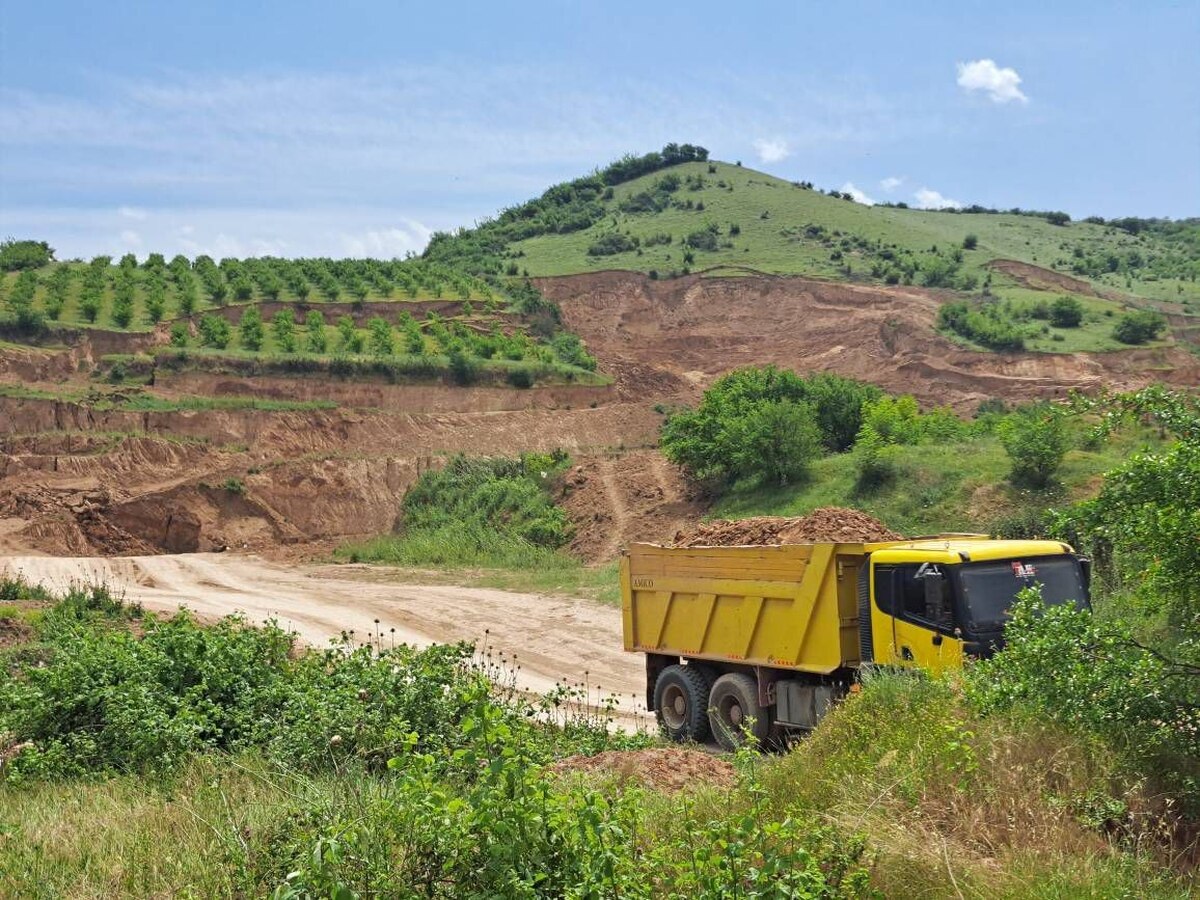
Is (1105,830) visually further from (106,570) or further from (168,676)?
(106,570)

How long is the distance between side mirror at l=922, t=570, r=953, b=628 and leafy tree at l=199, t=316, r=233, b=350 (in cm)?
4880

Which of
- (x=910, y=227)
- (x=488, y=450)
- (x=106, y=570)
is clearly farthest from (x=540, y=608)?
(x=910, y=227)

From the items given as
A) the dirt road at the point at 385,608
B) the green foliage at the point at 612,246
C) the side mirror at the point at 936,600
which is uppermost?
the green foliage at the point at 612,246

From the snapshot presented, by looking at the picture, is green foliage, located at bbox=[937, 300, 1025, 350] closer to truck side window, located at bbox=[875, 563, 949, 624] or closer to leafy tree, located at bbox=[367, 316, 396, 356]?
leafy tree, located at bbox=[367, 316, 396, 356]

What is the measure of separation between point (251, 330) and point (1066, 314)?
4400 centimetres

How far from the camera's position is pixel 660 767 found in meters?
9.95

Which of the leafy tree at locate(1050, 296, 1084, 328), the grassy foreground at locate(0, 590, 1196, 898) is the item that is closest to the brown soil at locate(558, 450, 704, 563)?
the grassy foreground at locate(0, 590, 1196, 898)

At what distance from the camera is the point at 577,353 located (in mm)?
67625

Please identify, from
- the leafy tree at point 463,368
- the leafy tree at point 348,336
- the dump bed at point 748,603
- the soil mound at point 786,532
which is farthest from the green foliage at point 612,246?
the dump bed at point 748,603

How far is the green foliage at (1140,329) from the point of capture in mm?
60531

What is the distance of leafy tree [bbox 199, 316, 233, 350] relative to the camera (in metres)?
55.6

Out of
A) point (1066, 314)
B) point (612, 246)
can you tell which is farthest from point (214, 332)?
point (1066, 314)

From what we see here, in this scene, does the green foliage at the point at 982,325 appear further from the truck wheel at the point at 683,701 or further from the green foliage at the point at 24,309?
the truck wheel at the point at 683,701

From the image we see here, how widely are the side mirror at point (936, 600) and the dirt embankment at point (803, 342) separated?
144 ft
